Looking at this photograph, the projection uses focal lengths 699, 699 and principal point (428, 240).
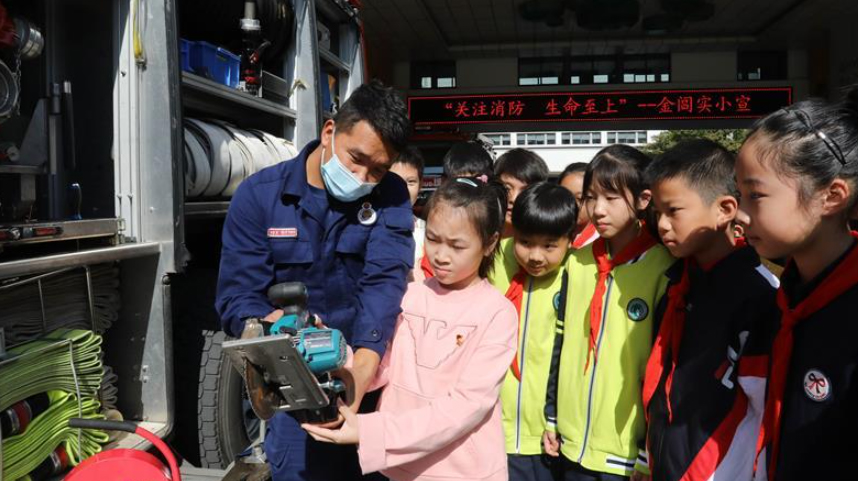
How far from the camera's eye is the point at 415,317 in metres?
2.09

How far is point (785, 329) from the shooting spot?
155cm

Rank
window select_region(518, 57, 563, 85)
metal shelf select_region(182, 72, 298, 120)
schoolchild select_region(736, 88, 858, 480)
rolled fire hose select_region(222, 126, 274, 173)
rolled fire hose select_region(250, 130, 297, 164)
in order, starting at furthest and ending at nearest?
window select_region(518, 57, 563, 85) < rolled fire hose select_region(250, 130, 297, 164) < rolled fire hose select_region(222, 126, 274, 173) < metal shelf select_region(182, 72, 298, 120) < schoolchild select_region(736, 88, 858, 480)

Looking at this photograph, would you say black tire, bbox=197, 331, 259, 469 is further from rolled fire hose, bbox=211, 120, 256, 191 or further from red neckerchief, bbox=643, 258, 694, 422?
red neckerchief, bbox=643, 258, 694, 422

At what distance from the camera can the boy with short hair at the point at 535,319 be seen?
2.40m

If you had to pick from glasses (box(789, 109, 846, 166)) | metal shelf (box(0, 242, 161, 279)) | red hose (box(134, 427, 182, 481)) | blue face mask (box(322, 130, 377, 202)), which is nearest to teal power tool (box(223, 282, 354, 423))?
red hose (box(134, 427, 182, 481))

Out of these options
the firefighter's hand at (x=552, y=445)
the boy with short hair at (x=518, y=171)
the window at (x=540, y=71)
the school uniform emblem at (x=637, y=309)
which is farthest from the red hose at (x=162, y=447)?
the window at (x=540, y=71)

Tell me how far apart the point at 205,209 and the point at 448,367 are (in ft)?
5.29

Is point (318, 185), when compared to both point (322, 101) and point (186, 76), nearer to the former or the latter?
point (186, 76)

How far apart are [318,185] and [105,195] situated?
41.1 inches

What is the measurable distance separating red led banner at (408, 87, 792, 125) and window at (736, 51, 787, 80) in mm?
820

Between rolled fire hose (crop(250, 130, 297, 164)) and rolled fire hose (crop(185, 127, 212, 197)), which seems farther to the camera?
rolled fire hose (crop(250, 130, 297, 164))

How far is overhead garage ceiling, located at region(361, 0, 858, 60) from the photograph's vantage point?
1065 centimetres

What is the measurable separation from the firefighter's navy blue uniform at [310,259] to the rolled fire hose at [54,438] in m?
0.68

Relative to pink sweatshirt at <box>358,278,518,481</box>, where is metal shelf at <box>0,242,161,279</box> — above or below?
above
